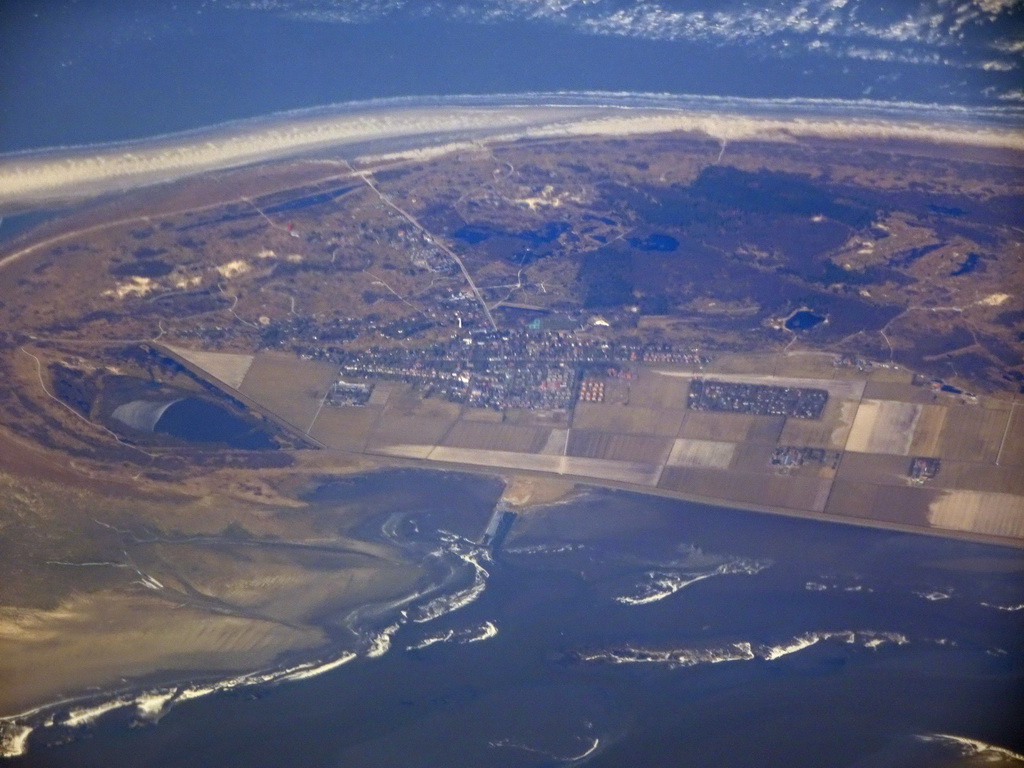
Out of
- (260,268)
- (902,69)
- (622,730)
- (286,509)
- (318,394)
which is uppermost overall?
(902,69)

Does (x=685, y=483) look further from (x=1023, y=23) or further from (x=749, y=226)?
(x=1023, y=23)

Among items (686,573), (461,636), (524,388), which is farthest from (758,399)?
(461,636)

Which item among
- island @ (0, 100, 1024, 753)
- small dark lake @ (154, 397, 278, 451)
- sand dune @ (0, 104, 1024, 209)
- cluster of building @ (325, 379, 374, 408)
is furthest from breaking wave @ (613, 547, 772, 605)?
sand dune @ (0, 104, 1024, 209)

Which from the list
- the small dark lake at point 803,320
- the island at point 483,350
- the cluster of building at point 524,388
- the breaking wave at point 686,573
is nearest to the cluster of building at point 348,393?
the island at point 483,350

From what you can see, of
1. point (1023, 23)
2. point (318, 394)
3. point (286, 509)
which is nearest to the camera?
point (286, 509)

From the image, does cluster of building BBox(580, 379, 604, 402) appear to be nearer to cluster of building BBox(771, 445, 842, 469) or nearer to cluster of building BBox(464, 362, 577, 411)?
cluster of building BBox(464, 362, 577, 411)

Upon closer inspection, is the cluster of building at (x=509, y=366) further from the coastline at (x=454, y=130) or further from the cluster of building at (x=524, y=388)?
the coastline at (x=454, y=130)

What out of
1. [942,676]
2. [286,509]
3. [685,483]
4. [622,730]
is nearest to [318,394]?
[286,509]
